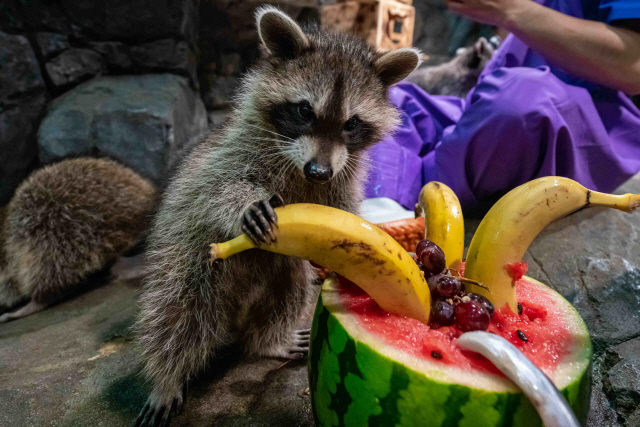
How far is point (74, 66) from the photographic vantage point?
320cm

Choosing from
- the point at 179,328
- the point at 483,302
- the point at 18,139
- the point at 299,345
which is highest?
the point at 483,302

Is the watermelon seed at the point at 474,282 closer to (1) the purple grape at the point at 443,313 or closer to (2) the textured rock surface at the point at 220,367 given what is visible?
(1) the purple grape at the point at 443,313

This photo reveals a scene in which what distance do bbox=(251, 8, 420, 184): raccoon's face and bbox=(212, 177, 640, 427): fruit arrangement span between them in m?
0.40

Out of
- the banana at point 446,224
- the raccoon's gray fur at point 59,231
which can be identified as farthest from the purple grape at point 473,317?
the raccoon's gray fur at point 59,231

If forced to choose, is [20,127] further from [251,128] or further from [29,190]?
[251,128]

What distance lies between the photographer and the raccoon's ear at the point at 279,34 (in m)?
1.33

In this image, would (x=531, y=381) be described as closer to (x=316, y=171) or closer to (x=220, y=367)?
(x=316, y=171)

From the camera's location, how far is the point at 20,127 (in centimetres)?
294

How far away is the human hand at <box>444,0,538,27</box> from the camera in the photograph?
1.72 meters

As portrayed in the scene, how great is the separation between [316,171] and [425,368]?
0.64 m

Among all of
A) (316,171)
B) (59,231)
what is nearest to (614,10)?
(316,171)

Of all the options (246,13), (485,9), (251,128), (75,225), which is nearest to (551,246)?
(485,9)

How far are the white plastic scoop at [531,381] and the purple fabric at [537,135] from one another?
1.14 meters

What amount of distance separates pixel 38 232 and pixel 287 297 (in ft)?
5.04
